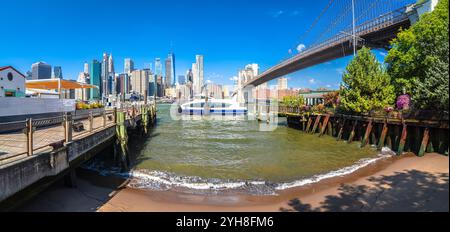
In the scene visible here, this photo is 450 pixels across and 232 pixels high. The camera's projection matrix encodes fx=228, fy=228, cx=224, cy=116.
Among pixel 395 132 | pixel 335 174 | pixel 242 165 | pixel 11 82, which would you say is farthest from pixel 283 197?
pixel 11 82

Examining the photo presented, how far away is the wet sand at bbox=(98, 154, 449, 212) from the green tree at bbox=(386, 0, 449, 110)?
5.33 meters

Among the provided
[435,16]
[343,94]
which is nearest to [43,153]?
[343,94]

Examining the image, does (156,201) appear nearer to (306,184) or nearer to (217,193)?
(217,193)

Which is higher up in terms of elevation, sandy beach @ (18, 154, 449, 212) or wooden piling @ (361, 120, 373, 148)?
wooden piling @ (361, 120, 373, 148)

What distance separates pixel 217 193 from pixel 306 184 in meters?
3.96

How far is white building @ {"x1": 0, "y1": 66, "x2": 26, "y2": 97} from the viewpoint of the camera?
1510 centimetres

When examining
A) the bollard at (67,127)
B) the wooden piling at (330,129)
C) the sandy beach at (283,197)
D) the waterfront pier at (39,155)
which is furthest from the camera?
the wooden piling at (330,129)

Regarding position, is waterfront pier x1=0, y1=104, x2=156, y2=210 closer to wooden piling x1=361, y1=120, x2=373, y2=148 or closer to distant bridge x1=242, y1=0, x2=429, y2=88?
wooden piling x1=361, y1=120, x2=373, y2=148

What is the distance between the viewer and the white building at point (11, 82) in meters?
15.1

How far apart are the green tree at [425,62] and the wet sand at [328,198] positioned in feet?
17.5

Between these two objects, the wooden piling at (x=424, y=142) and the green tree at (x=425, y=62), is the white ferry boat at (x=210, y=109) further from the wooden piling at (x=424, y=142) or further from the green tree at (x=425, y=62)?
the wooden piling at (x=424, y=142)

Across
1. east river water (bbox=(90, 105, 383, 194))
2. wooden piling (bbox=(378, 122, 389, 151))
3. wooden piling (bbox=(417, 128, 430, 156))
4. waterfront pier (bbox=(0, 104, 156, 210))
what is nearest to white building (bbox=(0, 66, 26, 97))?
waterfront pier (bbox=(0, 104, 156, 210))

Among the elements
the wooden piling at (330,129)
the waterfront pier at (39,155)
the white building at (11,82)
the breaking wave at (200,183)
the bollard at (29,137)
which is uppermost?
the white building at (11,82)

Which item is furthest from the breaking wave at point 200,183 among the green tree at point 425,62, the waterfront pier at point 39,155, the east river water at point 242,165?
the green tree at point 425,62
